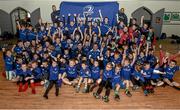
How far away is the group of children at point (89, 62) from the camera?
277 inches

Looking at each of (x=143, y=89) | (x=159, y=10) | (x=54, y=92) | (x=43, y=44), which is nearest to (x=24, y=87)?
(x=54, y=92)

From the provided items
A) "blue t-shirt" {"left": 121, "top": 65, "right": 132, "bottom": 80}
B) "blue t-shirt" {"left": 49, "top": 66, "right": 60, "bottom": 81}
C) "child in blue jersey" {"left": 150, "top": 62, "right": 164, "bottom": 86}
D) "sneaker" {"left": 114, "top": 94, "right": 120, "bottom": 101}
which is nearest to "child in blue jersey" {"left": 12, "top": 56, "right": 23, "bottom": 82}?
"blue t-shirt" {"left": 49, "top": 66, "right": 60, "bottom": 81}

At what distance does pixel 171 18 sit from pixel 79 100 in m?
10.1

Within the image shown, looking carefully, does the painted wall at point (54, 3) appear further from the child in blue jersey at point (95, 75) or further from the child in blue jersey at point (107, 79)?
the child in blue jersey at point (107, 79)

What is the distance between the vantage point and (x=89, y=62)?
25.7 ft

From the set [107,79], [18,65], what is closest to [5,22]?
[18,65]

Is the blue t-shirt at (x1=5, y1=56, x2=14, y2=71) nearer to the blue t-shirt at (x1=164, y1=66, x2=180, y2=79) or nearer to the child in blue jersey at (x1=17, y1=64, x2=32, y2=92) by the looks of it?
the child in blue jersey at (x1=17, y1=64, x2=32, y2=92)

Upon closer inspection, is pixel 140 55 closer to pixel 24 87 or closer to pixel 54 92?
pixel 54 92

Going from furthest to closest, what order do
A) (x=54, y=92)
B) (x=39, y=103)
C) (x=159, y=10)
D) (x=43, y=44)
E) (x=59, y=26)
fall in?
(x=159, y=10) → (x=59, y=26) → (x=43, y=44) → (x=54, y=92) → (x=39, y=103)

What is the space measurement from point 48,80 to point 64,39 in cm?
219

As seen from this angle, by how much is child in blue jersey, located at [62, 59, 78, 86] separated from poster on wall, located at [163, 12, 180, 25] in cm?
905

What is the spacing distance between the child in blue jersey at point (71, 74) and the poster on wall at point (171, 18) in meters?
9.05

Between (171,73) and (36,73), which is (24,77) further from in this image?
(171,73)

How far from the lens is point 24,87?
7055 millimetres
